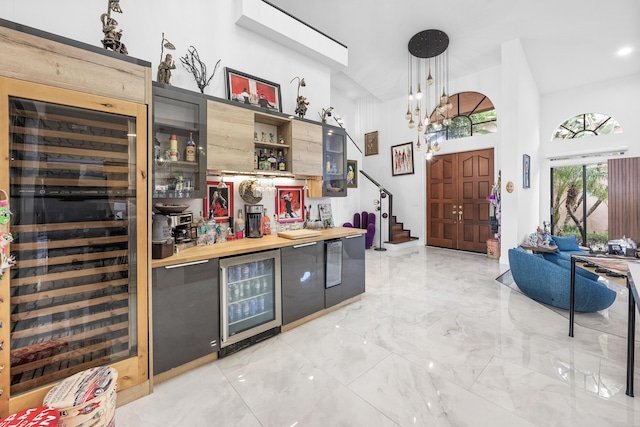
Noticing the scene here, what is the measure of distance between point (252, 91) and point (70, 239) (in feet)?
7.44

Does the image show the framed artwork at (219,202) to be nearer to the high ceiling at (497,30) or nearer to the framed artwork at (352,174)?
the high ceiling at (497,30)

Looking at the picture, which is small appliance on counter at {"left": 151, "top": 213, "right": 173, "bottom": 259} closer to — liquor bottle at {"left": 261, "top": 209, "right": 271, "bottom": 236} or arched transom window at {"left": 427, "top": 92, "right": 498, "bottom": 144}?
liquor bottle at {"left": 261, "top": 209, "right": 271, "bottom": 236}

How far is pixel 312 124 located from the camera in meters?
3.29

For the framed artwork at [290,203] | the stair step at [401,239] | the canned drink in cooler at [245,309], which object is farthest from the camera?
the stair step at [401,239]

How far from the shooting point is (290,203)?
346cm

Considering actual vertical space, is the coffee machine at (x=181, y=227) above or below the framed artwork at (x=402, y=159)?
below

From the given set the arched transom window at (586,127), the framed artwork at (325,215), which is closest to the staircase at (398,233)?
the framed artwork at (325,215)

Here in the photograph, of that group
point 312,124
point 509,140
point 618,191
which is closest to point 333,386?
point 312,124

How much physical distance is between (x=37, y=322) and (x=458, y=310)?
12.6 ft

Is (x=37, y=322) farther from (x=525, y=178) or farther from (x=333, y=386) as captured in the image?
(x=525, y=178)

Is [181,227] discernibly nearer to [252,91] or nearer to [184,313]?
[184,313]

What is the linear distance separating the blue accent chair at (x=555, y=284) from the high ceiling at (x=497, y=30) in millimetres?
3871

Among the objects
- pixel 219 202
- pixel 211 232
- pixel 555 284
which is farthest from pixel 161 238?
pixel 555 284

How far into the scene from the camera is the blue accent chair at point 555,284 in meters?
2.92
